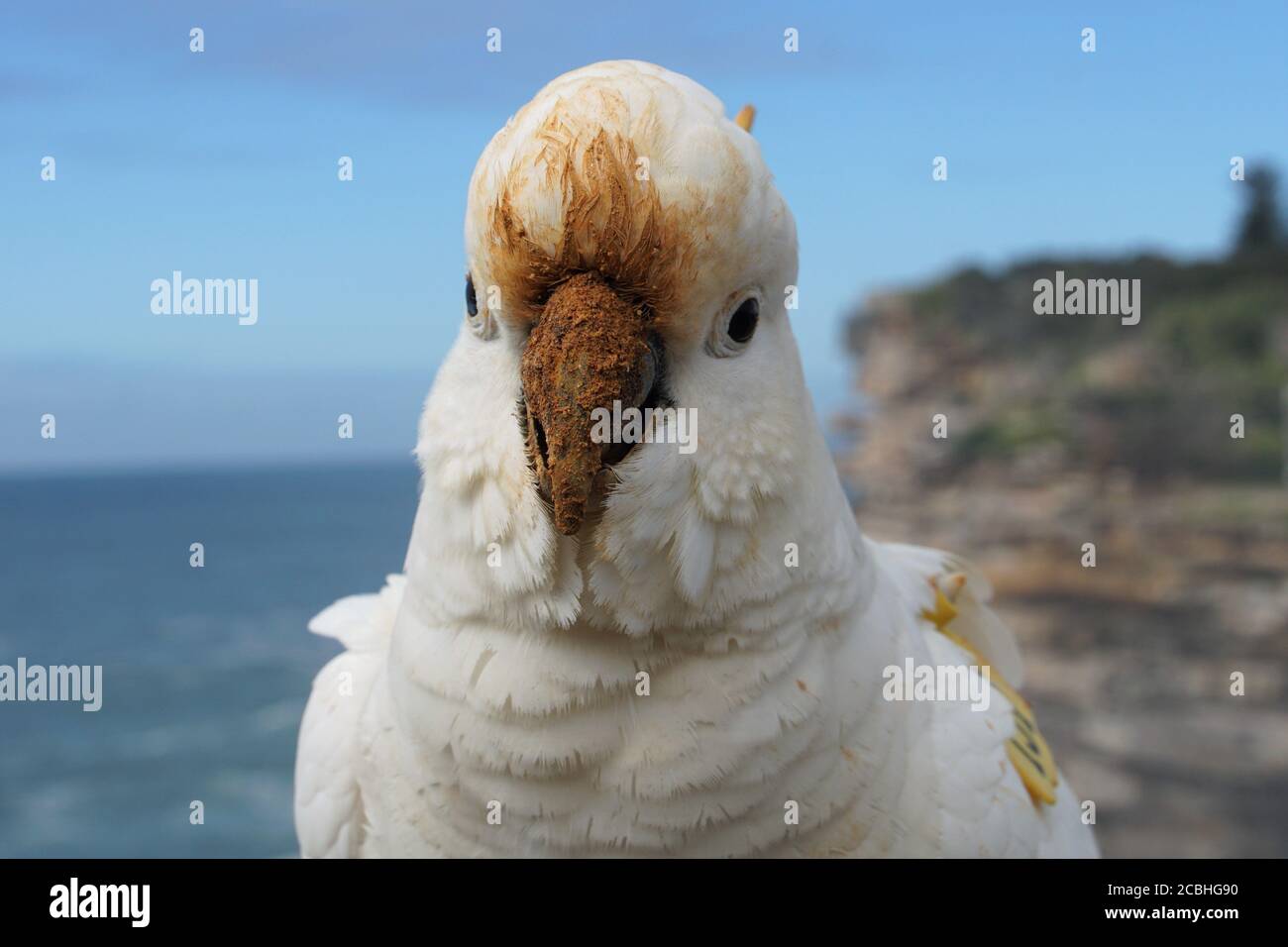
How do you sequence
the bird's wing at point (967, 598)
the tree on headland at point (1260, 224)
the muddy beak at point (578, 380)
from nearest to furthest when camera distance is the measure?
the muddy beak at point (578, 380) → the bird's wing at point (967, 598) → the tree on headland at point (1260, 224)

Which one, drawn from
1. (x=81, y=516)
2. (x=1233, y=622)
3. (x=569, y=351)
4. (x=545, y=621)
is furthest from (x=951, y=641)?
(x=81, y=516)

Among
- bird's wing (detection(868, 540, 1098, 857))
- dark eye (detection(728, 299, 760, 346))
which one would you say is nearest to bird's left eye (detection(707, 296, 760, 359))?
dark eye (detection(728, 299, 760, 346))

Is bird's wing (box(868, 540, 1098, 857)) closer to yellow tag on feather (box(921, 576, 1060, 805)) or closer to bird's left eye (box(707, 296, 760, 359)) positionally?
yellow tag on feather (box(921, 576, 1060, 805))

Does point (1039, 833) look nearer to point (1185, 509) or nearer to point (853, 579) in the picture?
point (853, 579)

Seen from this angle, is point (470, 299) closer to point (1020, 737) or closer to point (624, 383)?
point (624, 383)

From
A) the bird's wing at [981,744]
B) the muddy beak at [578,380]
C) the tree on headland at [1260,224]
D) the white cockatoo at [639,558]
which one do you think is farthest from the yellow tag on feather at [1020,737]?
the tree on headland at [1260,224]

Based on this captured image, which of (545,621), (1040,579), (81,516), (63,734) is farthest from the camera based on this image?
(81,516)

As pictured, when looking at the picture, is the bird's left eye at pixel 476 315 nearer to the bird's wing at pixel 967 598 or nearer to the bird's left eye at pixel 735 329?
the bird's left eye at pixel 735 329
